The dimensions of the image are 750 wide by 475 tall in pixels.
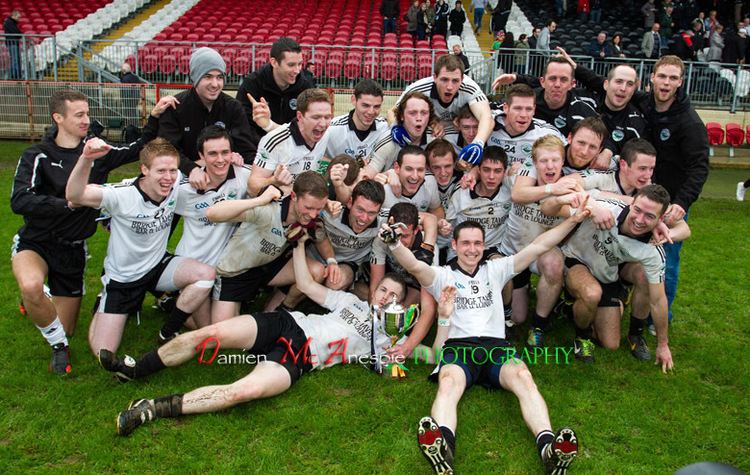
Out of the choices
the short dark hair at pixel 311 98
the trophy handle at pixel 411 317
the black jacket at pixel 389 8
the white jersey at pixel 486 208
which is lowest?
the trophy handle at pixel 411 317

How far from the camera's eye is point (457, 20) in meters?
21.5

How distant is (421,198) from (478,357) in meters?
1.91

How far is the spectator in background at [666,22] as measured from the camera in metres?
21.6

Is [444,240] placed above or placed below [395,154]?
below

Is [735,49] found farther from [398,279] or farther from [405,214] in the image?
[398,279]

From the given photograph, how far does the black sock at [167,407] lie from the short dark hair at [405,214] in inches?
94.7

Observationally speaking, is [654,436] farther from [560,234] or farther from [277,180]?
[277,180]

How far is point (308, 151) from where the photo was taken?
21.2 feet

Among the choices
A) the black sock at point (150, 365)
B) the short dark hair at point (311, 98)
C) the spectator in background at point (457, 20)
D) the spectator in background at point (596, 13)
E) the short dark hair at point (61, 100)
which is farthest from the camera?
the spectator in background at point (596, 13)

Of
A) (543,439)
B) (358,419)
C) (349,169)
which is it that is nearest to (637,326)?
(543,439)

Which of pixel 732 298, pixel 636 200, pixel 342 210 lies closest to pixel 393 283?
pixel 342 210

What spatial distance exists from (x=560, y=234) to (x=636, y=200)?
713 mm

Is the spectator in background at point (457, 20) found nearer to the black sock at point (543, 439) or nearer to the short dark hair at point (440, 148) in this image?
the short dark hair at point (440, 148)

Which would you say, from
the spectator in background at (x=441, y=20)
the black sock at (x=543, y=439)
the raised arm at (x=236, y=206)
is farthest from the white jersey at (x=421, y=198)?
the spectator in background at (x=441, y=20)
